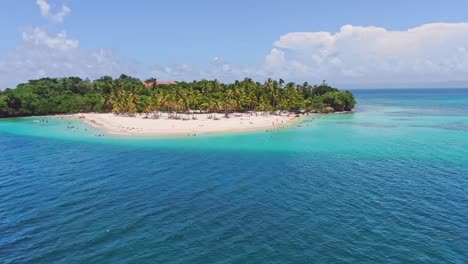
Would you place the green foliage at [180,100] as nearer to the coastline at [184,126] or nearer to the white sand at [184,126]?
the coastline at [184,126]

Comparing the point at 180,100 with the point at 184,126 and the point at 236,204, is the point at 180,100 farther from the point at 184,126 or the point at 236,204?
the point at 236,204

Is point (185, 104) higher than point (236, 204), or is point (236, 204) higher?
point (185, 104)

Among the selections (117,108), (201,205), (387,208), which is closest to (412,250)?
(387,208)

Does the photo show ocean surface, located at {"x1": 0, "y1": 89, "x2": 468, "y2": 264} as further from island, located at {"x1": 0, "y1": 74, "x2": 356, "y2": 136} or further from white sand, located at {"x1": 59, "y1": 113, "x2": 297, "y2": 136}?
island, located at {"x1": 0, "y1": 74, "x2": 356, "y2": 136}

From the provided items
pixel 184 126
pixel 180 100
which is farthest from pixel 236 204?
pixel 180 100

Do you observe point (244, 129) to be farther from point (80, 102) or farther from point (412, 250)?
point (80, 102)

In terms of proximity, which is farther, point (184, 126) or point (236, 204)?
point (184, 126)

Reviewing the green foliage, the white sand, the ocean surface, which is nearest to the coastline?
the white sand
